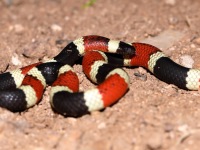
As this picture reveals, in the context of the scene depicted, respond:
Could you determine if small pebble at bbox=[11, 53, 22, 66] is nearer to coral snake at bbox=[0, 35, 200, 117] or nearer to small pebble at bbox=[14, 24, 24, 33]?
coral snake at bbox=[0, 35, 200, 117]

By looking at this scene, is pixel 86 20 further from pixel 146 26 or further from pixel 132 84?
pixel 132 84

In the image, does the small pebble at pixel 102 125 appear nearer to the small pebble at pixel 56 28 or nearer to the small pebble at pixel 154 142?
the small pebble at pixel 154 142

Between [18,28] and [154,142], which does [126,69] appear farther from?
[18,28]

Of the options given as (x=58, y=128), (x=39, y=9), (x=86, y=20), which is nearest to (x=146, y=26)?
(x=86, y=20)

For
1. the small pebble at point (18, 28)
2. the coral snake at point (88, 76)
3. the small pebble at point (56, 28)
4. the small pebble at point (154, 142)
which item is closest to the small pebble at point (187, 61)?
the coral snake at point (88, 76)

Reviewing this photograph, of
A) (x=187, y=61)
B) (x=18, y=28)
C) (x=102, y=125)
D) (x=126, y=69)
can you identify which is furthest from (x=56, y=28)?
(x=102, y=125)

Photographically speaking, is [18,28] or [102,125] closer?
[102,125]
